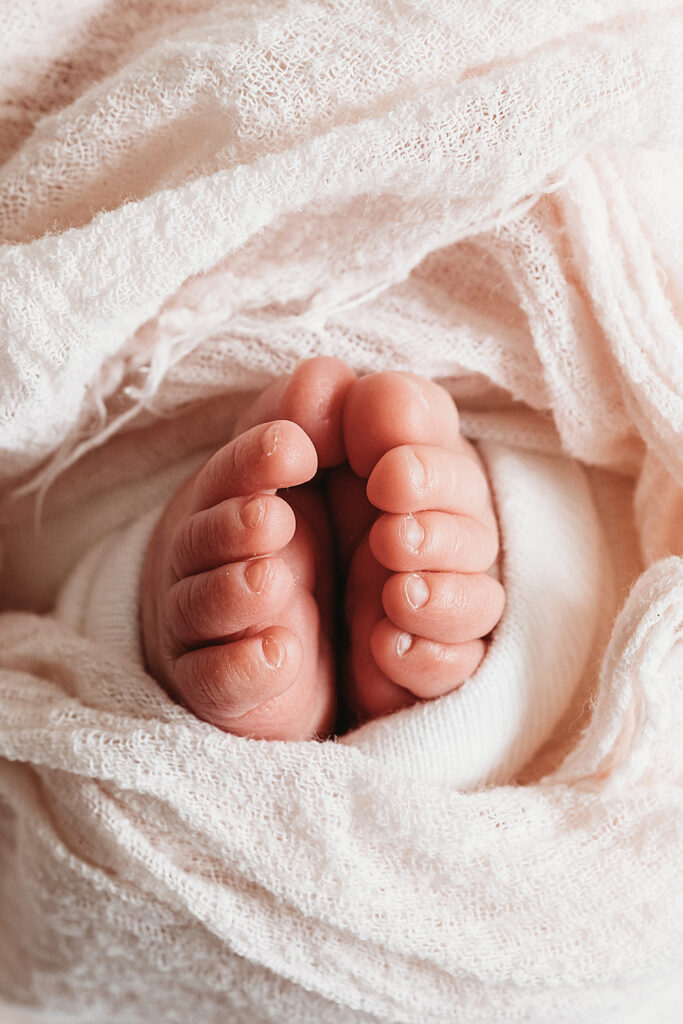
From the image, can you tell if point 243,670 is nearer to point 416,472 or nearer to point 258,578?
point 258,578

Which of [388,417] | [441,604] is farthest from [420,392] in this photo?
[441,604]

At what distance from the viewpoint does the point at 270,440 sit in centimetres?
50

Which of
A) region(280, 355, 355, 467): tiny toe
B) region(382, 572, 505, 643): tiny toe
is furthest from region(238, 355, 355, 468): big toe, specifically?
region(382, 572, 505, 643): tiny toe

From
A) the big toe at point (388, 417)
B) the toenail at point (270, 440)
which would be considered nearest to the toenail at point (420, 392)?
the big toe at point (388, 417)

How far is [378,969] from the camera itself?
58cm

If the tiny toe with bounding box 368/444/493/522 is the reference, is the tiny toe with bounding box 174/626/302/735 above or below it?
below

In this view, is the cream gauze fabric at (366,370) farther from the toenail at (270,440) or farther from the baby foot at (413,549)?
the toenail at (270,440)

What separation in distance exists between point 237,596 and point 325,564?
143mm

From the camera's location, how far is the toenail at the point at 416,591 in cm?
53

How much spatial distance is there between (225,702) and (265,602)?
0.25 ft

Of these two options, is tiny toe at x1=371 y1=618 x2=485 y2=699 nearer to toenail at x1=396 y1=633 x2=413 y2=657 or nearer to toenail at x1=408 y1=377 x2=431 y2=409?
toenail at x1=396 y1=633 x2=413 y2=657

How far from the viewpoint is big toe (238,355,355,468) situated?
1.87 feet

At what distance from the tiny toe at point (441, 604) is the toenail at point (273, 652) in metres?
0.08

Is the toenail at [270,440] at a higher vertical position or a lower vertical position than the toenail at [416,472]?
lower
